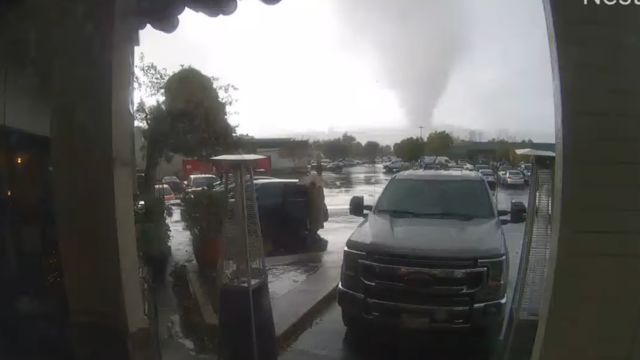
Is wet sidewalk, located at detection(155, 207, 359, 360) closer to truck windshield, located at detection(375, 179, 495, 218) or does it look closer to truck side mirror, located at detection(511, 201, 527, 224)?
truck windshield, located at detection(375, 179, 495, 218)

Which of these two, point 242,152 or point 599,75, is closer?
point 599,75

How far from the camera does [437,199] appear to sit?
19.5 feet

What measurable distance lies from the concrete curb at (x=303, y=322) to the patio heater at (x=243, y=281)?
825 millimetres

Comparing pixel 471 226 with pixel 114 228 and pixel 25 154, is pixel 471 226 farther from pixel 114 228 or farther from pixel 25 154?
pixel 25 154

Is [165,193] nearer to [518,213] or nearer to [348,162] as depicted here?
[518,213]

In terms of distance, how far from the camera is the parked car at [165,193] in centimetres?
507

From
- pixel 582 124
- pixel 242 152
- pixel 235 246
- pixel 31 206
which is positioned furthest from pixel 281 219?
pixel 582 124

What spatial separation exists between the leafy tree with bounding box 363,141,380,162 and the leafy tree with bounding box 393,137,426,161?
452 mm

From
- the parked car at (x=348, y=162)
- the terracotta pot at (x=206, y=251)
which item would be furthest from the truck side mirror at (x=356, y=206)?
the parked car at (x=348, y=162)

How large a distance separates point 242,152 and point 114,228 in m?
2.23

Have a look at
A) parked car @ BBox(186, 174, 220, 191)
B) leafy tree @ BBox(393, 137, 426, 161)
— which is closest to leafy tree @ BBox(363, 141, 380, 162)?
leafy tree @ BBox(393, 137, 426, 161)

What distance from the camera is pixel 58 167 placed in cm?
306

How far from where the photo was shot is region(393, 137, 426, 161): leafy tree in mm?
7337

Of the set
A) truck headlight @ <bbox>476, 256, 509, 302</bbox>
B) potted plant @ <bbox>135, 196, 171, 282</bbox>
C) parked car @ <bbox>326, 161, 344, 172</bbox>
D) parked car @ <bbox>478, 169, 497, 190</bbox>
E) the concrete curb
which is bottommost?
the concrete curb
